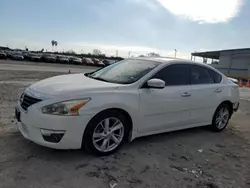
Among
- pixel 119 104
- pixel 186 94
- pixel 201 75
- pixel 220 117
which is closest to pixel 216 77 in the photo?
pixel 201 75

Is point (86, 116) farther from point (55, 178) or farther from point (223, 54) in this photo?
point (223, 54)

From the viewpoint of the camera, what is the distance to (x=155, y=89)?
4.36 meters

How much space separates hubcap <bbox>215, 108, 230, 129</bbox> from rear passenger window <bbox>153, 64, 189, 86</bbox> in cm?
139

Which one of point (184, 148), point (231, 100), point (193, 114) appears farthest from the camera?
point (231, 100)

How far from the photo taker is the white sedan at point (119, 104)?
353 cm

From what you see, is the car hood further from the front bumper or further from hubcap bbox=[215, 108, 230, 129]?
hubcap bbox=[215, 108, 230, 129]

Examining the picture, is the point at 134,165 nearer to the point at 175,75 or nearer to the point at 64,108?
the point at 64,108

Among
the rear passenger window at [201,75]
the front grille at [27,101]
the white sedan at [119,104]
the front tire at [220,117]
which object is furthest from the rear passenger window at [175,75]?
the front grille at [27,101]

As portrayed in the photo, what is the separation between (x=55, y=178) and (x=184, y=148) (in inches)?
94.2

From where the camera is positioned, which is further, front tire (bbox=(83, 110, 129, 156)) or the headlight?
front tire (bbox=(83, 110, 129, 156))

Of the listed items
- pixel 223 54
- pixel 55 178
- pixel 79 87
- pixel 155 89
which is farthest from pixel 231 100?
pixel 223 54

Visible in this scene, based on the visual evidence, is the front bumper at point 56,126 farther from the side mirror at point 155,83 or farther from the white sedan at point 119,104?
the side mirror at point 155,83

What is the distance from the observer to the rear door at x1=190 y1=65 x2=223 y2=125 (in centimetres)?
508

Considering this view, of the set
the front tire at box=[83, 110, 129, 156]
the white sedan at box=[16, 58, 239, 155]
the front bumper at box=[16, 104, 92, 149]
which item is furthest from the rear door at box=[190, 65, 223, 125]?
the front bumper at box=[16, 104, 92, 149]
